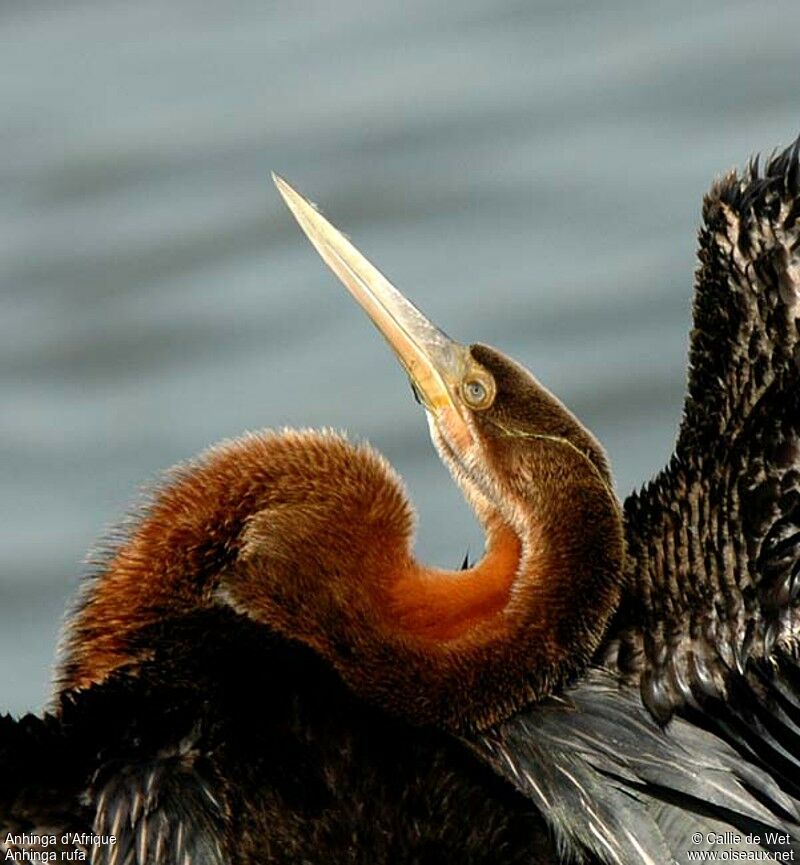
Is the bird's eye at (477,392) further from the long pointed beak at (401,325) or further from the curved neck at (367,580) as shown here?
the curved neck at (367,580)

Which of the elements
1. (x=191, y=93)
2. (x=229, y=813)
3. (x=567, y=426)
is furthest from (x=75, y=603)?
(x=191, y=93)

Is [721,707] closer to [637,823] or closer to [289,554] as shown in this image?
[637,823]

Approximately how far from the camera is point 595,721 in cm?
517

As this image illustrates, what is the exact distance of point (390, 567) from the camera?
5.29 m

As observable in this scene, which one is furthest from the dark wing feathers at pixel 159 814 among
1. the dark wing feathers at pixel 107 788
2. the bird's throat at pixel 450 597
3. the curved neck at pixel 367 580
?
the bird's throat at pixel 450 597

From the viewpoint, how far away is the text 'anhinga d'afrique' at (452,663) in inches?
197

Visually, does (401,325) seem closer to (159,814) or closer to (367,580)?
(367,580)

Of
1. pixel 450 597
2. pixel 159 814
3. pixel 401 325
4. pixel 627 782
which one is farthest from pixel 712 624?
pixel 159 814

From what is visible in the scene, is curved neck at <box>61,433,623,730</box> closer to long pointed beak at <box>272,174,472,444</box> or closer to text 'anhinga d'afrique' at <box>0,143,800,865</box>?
text 'anhinga d'afrique' at <box>0,143,800,865</box>

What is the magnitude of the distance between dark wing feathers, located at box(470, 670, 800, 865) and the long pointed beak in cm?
81

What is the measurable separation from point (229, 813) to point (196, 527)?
601mm

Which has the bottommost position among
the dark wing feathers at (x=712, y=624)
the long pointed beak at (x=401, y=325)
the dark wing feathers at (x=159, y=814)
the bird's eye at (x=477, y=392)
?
the dark wing feathers at (x=159, y=814)

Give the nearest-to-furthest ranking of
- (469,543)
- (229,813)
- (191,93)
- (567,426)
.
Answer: (229,813) → (567,426) → (469,543) → (191,93)

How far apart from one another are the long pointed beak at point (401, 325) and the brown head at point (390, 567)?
0.67ft
